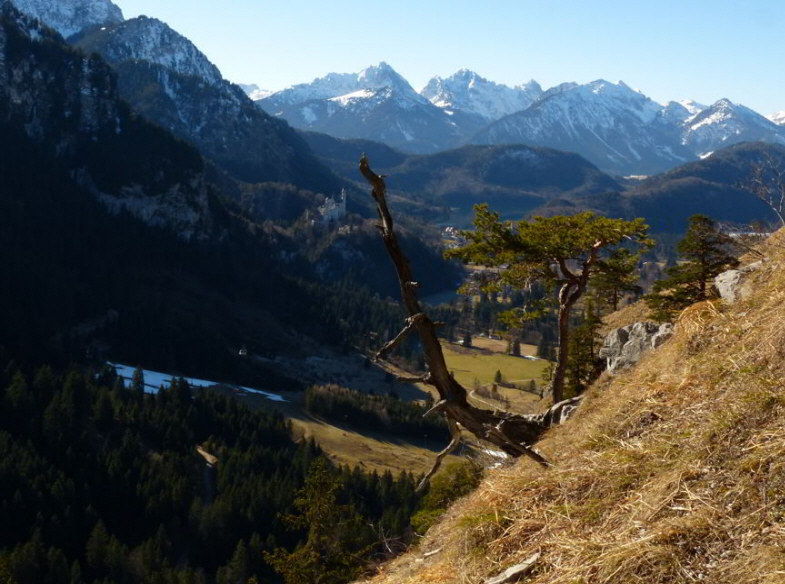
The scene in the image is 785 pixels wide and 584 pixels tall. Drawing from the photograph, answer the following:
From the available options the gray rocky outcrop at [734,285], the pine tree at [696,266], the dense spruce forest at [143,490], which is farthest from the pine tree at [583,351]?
the dense spruce forest at [143,490]

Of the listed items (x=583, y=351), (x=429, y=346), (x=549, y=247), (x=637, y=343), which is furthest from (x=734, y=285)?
(x=583, y=351)

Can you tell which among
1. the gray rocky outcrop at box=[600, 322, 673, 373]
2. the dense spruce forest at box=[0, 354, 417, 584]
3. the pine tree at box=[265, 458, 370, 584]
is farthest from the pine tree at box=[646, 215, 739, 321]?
the dense spruce forest at box=[0, 354, 417, 584]

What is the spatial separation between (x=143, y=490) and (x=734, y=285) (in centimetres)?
8683

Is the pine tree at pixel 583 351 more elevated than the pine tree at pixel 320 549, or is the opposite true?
the pine tree at pixel 583 351

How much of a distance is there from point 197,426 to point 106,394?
54.2ft

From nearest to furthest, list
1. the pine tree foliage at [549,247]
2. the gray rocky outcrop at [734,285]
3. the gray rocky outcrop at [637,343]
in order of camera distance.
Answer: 1. the gray rocky outcrop at [734,285]
2. the gray rocky outcrop at [637,343]
3. the pine tree foliage at [549,247]

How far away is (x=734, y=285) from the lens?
17469mm

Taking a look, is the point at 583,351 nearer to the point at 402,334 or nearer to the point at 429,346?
the point at 429,346

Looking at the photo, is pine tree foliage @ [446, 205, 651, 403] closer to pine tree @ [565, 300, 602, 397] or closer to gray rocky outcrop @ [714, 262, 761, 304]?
gray rocky outcrop @ [714, 262, 761, 304]

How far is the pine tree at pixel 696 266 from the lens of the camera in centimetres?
Answer: 2873

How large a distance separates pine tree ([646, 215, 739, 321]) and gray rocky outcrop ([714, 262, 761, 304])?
9257 mm

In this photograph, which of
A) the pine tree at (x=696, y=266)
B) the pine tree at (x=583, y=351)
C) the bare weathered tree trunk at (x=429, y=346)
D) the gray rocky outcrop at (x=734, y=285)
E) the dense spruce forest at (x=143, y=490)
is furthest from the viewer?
the dense spruce forest at (x=143, y=490)

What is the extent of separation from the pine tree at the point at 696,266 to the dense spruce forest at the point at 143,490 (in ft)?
129

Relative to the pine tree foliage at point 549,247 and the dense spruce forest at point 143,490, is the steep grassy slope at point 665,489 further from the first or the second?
the dense spruce forest at point 143,490
